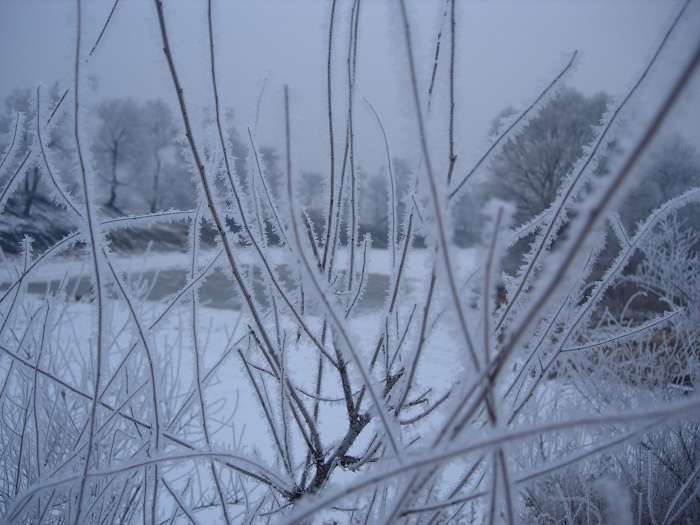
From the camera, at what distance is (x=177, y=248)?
2111 cm

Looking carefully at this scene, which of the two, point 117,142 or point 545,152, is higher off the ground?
point 117,142

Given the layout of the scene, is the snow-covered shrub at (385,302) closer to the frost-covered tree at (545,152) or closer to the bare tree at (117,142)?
the frost-covered tree at (545,152)

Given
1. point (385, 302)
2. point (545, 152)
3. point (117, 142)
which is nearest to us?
point (385, 302)

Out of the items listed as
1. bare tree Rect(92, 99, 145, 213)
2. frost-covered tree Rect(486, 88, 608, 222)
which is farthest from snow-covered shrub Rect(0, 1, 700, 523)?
bare tree Rect(92, 99, 145, 213)

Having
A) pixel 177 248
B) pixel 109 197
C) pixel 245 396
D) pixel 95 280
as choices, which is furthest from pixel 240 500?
pixel 109 197

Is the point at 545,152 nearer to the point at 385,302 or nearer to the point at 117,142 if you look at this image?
the point at 385,302

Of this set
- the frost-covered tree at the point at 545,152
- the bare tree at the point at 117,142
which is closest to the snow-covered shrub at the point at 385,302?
the frost-covered tree at the point at 545,152

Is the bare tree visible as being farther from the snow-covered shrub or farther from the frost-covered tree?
the snow-covered shrub

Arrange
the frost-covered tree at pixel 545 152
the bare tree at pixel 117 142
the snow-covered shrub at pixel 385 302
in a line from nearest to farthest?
the snow-covered shrub at pixel 385 302
the frost-covered tree at pixel 545 152
the bare tree at pixel 117 142

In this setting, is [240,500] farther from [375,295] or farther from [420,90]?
[375,295]

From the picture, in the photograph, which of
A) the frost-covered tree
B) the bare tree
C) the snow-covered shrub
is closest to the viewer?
the snow-covered shrub

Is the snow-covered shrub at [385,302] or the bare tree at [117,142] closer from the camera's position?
the snow-covered shrub at [385,302]

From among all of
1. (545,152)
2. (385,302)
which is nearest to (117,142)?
(545,152)

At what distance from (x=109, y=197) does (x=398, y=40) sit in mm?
32661
